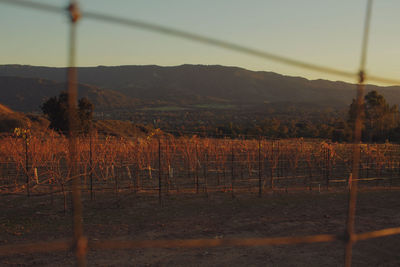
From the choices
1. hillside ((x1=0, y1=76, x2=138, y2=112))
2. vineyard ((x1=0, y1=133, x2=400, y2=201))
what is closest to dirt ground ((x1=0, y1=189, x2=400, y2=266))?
vineyard ((x1=0, y1=133, x2=400, y2=201))

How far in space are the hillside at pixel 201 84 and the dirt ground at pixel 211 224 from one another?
5791 cm

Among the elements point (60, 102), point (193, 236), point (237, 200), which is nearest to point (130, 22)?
point (193, 236)

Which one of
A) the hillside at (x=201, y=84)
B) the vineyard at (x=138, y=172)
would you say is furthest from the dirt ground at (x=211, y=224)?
the hillside at (x=201, y=84)

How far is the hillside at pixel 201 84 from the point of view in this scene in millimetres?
73375

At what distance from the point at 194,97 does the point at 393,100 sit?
37.9 metres

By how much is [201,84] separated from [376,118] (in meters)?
61.9

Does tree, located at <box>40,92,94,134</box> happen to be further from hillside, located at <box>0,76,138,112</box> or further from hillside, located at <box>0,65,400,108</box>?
hillside, located at <box>0,65,400,108</box>

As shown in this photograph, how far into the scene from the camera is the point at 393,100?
6294cm

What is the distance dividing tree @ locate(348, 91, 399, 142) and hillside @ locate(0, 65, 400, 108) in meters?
39.2

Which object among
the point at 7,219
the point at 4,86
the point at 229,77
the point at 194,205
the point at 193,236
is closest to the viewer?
the point at 193,236

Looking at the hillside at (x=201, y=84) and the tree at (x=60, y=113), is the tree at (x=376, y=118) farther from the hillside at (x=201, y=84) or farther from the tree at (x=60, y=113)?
the hillside at (x=201, y=84)

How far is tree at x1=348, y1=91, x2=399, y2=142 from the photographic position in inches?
1065

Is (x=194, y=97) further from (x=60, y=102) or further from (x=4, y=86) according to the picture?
(x=60, y=102)

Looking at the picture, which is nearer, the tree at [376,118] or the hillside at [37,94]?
the tree at [376,118]
